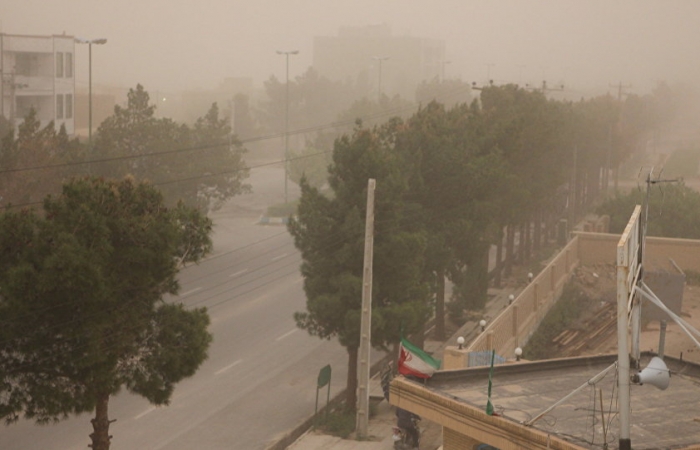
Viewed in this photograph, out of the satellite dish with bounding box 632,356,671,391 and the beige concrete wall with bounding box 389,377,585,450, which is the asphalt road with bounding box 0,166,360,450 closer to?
the beige concrete wall with bounding box 389,377,585,450

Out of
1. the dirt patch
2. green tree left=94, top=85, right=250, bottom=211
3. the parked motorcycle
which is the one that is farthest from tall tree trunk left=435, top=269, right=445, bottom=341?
green tree left=94, top=85, right=250, bottom=211

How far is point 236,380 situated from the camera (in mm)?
26031

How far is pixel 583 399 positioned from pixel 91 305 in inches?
263

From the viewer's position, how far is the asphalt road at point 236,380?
856 inches

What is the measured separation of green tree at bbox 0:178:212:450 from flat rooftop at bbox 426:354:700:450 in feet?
15.3

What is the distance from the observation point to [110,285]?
574 inches

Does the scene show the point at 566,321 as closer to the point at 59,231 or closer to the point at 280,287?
the point at 280,287

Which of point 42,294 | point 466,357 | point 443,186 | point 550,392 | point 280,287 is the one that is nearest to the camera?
point 550,392

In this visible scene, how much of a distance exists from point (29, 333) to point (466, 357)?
8.37 meters

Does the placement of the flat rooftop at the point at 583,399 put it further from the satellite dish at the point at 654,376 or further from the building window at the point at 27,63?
the building window at the point at 27,63

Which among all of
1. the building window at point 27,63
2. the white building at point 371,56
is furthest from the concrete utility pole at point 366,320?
the white building at point 371,56

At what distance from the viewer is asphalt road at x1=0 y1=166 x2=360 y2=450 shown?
21.8 meters

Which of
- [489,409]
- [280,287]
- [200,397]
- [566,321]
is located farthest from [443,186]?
[489,409]

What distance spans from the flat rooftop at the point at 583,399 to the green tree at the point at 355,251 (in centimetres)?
933
